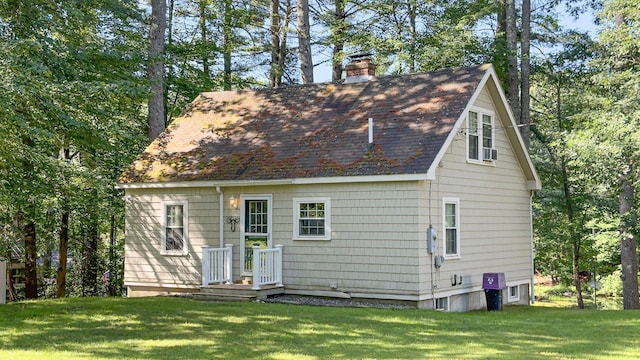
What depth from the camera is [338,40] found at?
2947 cm

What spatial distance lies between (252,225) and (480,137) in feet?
19.9

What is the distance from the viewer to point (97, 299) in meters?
17.6

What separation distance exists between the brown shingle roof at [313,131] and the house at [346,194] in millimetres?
41

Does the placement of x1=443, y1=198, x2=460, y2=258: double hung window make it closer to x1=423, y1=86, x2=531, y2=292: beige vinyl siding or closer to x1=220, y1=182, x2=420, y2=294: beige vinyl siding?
x1=423, y1=86, x2=531, y2=292: beige vinyl siding

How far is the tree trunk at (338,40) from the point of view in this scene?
2938 centimetres

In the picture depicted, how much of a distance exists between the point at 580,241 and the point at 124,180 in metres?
17.6

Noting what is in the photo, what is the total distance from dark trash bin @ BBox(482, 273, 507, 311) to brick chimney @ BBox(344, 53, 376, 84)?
599 centimetres

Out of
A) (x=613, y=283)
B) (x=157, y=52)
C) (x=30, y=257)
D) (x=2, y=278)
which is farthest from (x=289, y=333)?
(x=613, y=283)

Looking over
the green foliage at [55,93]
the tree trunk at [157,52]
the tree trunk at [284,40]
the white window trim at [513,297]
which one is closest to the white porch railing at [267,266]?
the green foliage at [55,93]

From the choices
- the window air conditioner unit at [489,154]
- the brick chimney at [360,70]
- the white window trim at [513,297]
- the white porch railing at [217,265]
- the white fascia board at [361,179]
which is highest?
the brick chimney at [360,70]

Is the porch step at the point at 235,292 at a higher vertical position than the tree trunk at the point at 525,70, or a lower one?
lower

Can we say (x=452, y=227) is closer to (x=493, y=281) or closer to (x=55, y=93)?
(x=493, y=281)

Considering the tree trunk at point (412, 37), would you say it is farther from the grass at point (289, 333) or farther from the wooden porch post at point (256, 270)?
the grass at point (289, 333)

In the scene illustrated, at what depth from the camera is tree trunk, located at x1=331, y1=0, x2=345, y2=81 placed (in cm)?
2938
